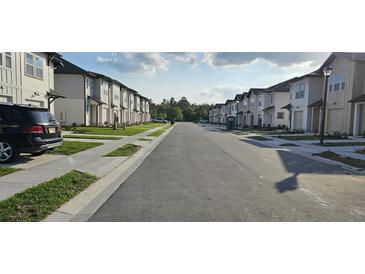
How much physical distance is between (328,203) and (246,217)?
210cm

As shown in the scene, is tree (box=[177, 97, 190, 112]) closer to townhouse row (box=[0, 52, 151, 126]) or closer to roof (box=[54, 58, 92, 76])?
townhouse row (box=[0, 52, 151, 126])

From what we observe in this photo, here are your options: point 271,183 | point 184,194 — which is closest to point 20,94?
point 184,194

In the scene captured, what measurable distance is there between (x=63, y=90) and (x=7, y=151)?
77.8ft

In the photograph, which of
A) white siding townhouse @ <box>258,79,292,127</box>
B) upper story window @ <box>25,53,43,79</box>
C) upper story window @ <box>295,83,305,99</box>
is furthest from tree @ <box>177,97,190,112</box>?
upper story window @ <box>25,53,43,79</box>

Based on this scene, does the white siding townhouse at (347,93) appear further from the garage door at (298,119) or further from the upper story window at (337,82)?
the garage door at (298,119)

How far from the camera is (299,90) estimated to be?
100 feet

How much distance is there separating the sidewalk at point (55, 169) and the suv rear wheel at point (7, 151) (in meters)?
0.93

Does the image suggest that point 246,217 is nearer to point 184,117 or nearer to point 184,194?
point 184,194

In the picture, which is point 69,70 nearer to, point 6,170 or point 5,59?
point 5,59

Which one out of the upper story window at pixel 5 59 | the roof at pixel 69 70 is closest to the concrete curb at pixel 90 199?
the upper story window at pixel 5 59

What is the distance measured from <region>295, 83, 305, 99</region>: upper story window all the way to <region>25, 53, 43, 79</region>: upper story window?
26.6m

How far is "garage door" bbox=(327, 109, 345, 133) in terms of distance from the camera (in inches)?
940

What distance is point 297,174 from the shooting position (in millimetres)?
8180

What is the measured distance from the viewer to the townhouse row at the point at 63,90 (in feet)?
49.0
